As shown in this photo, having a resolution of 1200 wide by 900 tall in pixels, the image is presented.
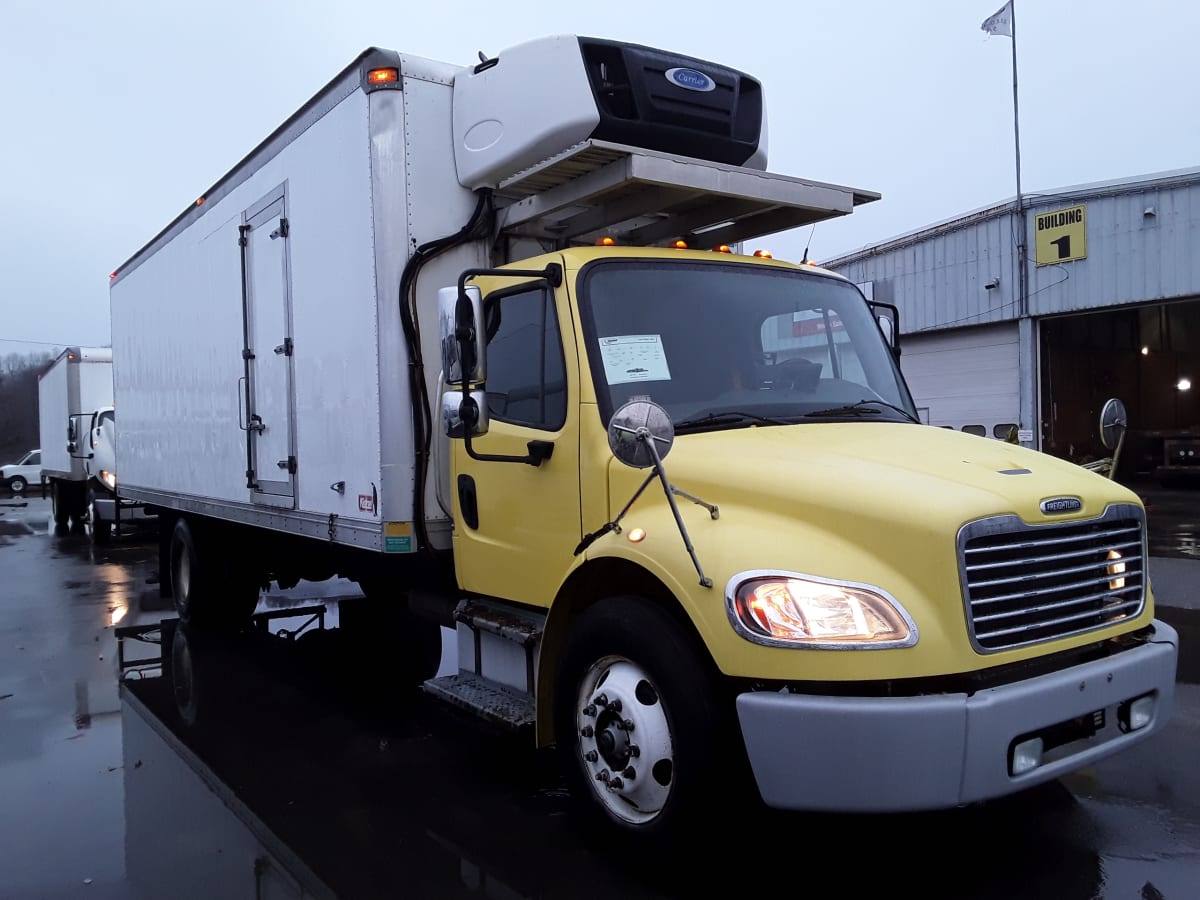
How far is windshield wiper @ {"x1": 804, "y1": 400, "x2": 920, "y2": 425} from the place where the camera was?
4370mm

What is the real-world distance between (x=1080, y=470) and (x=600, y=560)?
2.03m

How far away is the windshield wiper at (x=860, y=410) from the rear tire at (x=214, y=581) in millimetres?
6085

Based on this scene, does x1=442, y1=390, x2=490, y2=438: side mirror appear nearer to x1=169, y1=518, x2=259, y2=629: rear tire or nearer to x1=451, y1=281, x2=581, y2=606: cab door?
x1=451, y1=281, x2=581, y2=606: cab door

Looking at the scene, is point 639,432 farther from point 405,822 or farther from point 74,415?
point 74,415

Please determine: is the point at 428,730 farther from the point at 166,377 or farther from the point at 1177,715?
the point at 166,377

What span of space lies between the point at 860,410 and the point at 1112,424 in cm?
132

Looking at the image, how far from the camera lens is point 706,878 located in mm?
3619

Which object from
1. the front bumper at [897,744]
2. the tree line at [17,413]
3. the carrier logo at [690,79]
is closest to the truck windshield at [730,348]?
the carrier logo at [690,79]

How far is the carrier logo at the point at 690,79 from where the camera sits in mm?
5025

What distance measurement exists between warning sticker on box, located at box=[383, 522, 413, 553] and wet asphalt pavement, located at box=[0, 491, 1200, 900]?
1.17 m

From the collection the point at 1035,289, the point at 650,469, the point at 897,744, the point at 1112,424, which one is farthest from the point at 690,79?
the point at 1035,289

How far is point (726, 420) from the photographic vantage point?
13.7 ft

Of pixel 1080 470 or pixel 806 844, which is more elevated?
pixel 1080 470

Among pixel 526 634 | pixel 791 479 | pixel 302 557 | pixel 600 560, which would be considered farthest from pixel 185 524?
pixel 791 479
